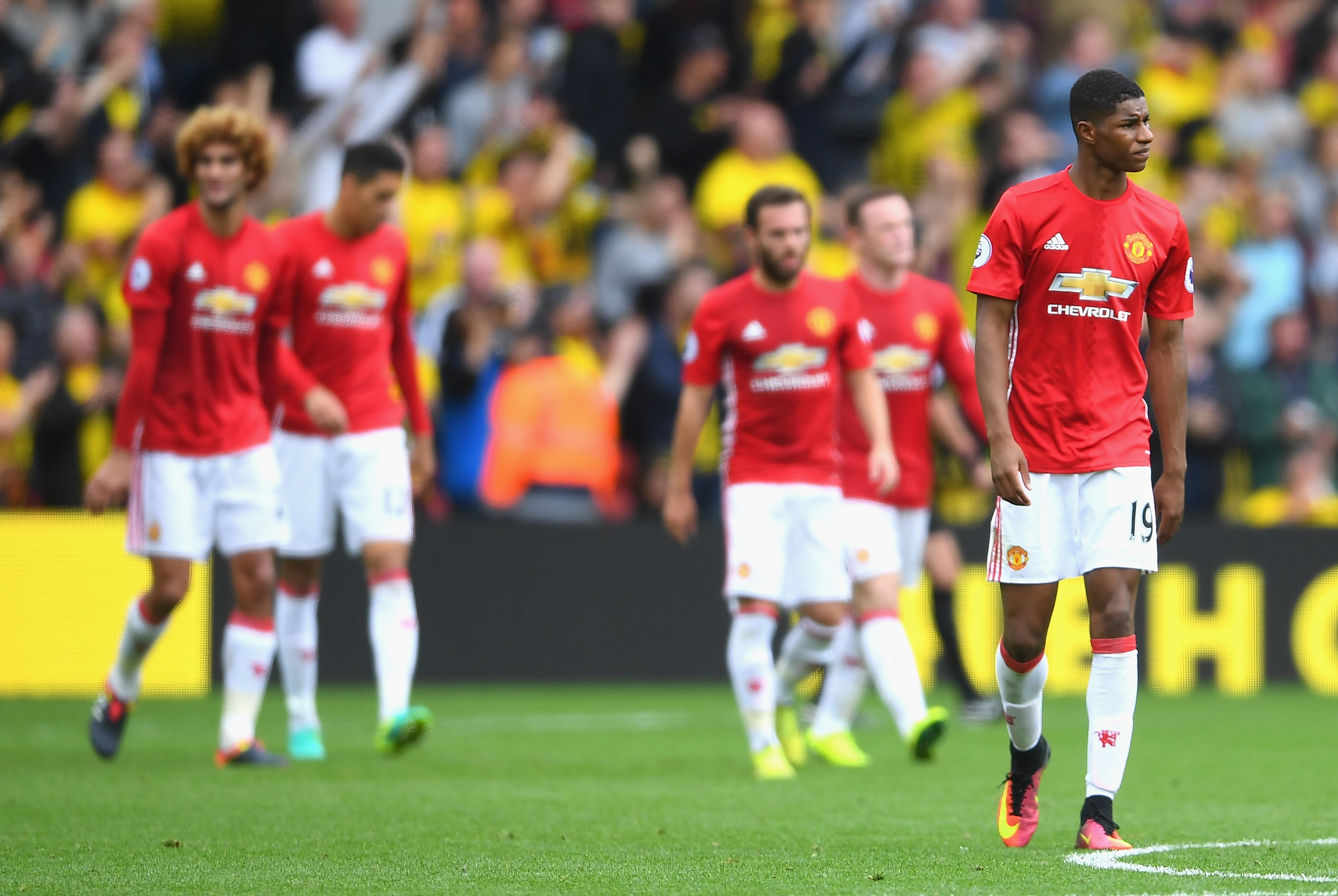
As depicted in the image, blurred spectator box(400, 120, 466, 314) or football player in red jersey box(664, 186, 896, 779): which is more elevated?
blurred spectator box(400, 120, 466, 314)

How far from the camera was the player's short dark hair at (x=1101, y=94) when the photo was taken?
592 centimetres

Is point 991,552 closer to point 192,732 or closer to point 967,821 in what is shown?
point 967,821

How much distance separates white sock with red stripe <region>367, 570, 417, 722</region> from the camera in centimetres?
897

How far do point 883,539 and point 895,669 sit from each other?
0.78 meters

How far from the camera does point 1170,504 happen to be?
6219mm

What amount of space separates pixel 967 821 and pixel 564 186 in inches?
377

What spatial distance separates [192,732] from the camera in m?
10.7

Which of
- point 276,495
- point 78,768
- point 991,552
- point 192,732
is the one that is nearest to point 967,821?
point 991,552

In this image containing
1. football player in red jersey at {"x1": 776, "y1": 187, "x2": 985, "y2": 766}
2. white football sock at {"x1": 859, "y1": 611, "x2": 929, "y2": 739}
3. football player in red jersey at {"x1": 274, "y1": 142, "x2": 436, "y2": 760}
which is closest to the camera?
white football sock at {"x1": 859, "y1": 611, "x2": 929, "y2": 739}

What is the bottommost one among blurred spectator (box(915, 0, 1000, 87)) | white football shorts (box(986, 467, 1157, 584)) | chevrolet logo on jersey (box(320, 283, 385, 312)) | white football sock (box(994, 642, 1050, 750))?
white football sock (box(994, 642, 1050, 750))

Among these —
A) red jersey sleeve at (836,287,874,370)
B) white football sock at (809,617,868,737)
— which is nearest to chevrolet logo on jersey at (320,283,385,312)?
red jersey sleeve at (836,287,874,370)

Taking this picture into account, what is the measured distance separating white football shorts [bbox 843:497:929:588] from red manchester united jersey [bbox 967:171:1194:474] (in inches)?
121

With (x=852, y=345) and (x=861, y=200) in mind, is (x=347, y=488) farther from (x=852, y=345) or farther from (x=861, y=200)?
(x=861, y=200)

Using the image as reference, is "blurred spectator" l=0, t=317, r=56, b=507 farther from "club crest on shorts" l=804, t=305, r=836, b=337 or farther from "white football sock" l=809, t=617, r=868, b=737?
"club crest on shorts" l=804, t=305, r=836, b=337
